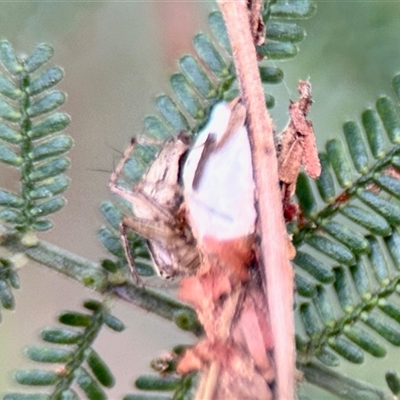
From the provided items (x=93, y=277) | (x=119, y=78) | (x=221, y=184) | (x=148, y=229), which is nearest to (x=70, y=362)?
(x=93, y=277)

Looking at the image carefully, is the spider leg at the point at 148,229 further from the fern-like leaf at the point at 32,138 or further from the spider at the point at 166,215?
the fern-like leaf at the point at 32,138

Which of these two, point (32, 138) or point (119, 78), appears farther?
point (119, 78)

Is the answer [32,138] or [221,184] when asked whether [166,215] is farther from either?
[32,138]

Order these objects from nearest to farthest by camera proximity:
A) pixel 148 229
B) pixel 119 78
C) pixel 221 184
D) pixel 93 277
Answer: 1. pixel 221 184
2. pixel 148 229
3. pixel 93 277
4. pixel 119 78

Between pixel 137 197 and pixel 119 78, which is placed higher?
pixel 119 78

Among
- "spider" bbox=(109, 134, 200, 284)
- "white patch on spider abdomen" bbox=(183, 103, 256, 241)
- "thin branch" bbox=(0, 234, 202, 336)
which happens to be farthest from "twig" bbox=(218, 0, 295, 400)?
"thin branch" bbox=(0, 234, 202, 336)

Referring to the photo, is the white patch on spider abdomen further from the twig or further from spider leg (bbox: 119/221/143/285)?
spider leg (bbox: 119/221/143/285)

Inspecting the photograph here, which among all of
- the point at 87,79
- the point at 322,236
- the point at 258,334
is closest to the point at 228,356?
the point at 258,334
